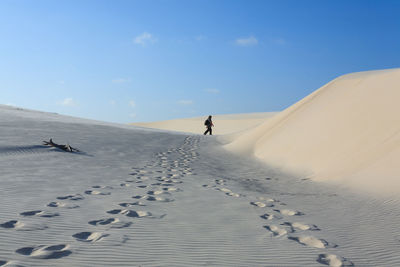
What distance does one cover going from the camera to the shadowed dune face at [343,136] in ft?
23.4

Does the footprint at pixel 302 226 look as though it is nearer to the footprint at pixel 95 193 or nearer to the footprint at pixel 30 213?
the footprint at pixel 95 193

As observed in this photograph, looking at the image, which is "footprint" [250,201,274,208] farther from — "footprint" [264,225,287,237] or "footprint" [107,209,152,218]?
"footprint" [107,209,152,218]

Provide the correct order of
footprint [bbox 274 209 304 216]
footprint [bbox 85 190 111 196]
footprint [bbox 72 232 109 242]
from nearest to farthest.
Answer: footprint [bbox 72 232 109 242] < footprint [bbox 274 209 304 216] < footprint [bbox 85 190 111 196]

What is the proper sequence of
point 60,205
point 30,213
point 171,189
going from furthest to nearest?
point 171,189
point 60,205
point 30,213

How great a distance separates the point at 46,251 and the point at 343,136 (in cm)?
921

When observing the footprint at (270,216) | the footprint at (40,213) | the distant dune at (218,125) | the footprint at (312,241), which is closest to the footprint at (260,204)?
the footprint at (270,216)

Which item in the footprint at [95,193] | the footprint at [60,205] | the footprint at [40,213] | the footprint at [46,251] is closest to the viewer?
the footprint at [46,251]

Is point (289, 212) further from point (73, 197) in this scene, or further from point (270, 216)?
point (73, 197)

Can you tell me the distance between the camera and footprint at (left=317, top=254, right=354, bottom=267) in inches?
113

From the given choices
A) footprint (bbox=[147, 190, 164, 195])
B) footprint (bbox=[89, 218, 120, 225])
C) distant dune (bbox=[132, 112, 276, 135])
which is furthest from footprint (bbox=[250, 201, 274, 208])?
distant dune (bbox=[132, 112, 276, 135])

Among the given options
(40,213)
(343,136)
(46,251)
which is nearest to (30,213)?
(40,213)

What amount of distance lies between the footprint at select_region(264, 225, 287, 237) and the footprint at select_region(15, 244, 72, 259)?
2.21 meters

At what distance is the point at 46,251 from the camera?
8.95ft

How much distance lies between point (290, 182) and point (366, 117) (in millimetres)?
4417
